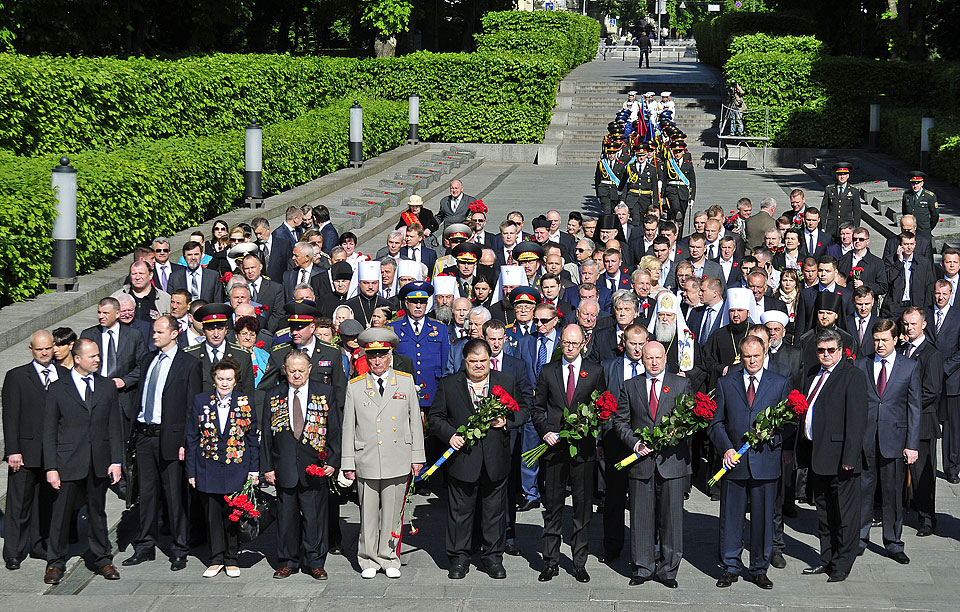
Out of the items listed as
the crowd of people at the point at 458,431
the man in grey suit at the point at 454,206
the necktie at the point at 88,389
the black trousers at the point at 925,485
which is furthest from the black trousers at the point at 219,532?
the man in grey suit at the point at 454,206

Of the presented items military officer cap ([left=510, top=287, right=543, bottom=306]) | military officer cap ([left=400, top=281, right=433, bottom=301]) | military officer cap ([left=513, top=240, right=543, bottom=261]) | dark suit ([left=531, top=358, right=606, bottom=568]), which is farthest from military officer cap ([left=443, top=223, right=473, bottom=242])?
dark suit ([left=531, top=358, right=606, bottom=568])

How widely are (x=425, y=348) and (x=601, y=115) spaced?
29324 millimetres

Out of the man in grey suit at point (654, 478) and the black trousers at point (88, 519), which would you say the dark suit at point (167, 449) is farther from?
the man in grey suit at point (654, 478)

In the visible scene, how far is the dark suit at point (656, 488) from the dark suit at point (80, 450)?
3776 mm

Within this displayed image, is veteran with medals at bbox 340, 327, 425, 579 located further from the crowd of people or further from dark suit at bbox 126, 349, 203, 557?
dark suit at bbox 126, 349, 203, 557

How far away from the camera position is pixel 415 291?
454 inches

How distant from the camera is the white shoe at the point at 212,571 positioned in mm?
9031

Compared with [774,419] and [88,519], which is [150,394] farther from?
[774,419]

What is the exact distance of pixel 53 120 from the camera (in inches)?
754

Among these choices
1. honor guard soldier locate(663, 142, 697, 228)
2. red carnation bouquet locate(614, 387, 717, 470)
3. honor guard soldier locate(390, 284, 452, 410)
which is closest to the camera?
red carnation bouquet locate(614, 387, 717, 470)

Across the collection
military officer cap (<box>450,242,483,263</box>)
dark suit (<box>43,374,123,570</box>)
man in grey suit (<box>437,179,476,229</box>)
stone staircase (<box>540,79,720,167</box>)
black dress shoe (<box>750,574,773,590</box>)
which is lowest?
black dress shoe (<box>750,574,773,590</box>)

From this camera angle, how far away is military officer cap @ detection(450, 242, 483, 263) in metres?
13.1

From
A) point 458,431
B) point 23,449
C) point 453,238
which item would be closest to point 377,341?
point 458,431

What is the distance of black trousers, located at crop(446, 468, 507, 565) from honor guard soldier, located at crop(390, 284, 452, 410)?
1.78 m
